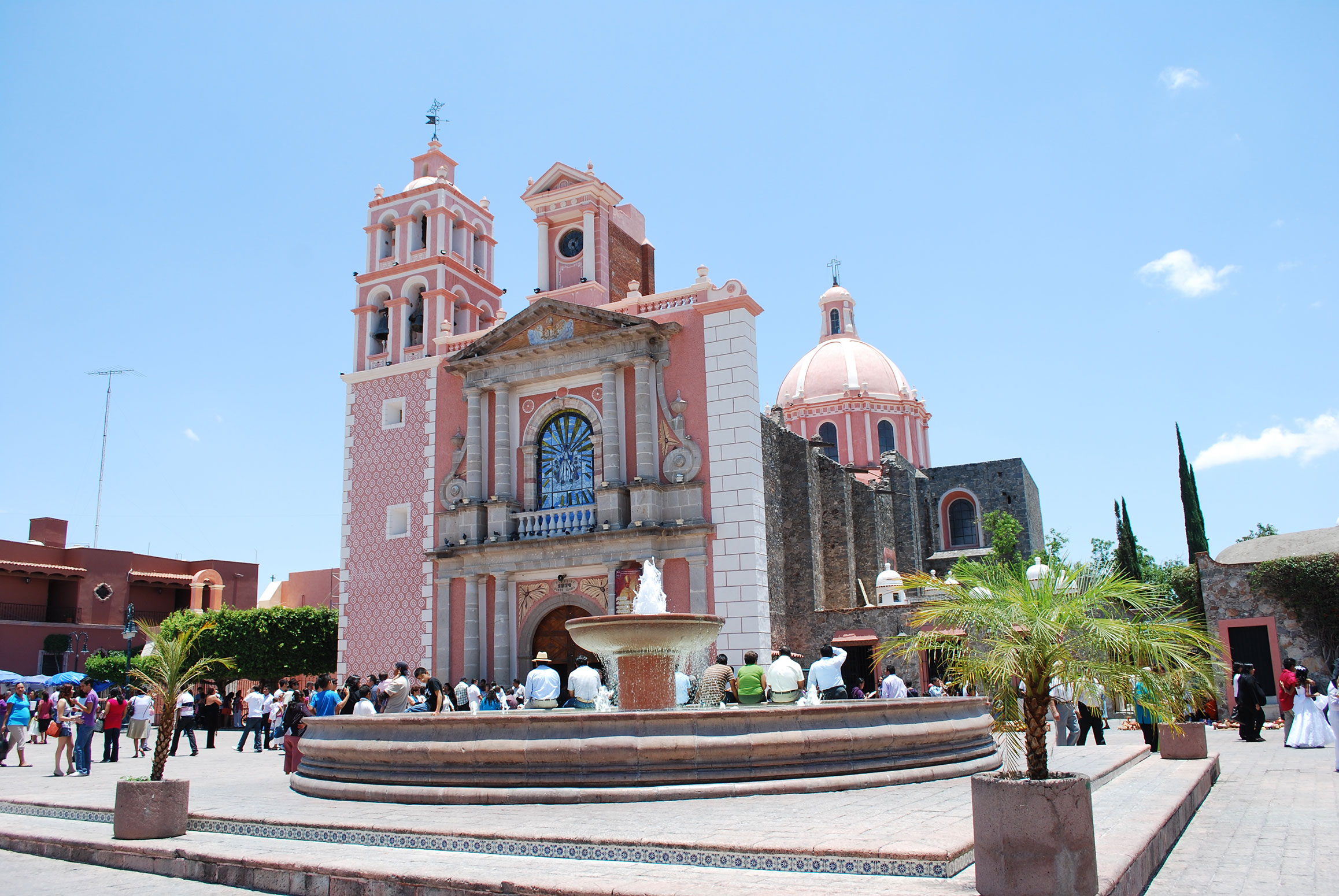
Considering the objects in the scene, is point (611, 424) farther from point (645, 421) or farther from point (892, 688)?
point (892, 688)

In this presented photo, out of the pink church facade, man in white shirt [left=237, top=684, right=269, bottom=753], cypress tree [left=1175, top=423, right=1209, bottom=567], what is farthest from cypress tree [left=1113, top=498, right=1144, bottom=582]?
man in white shirt [left=237, top=684, right=269, bottom=753]

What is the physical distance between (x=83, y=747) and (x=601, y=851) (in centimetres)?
1168

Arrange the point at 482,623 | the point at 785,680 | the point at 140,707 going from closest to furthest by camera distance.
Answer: the point at 785,680 → the point at 140,707 → the point at 482,623

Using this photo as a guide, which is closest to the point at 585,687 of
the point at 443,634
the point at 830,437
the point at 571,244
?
the point at 443,634

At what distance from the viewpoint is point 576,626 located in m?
11.5

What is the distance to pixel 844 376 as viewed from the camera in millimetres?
44500

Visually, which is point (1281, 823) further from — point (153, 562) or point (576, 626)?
point (153, 562)

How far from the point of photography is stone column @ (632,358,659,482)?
2080cm

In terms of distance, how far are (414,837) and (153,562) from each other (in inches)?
1583

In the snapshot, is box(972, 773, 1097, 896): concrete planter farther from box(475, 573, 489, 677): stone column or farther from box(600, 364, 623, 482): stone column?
box(475, 573, 489, 677): stone column

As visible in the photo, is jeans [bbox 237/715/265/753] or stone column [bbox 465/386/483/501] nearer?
jeans [bbox 237/715/265/753]

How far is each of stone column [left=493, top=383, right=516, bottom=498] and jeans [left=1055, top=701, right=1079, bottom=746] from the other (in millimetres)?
12296

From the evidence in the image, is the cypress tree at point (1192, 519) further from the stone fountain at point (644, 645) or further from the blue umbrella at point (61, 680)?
the blue umbrella at point (61, 680)

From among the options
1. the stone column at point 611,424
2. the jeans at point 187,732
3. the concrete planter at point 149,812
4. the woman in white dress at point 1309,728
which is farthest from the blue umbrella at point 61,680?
the woman in white dress at point 1309,728
